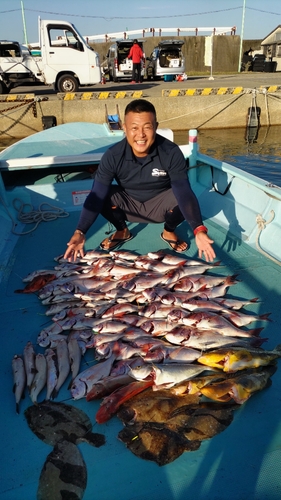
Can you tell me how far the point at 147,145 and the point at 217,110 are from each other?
542 inches

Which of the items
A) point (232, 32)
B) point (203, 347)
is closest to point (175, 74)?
point (232, 32)

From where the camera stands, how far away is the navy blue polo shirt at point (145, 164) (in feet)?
13.1

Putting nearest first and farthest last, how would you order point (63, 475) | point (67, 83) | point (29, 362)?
point (63, 475) → point (29, 362) → point (67, 83)

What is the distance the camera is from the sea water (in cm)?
1225

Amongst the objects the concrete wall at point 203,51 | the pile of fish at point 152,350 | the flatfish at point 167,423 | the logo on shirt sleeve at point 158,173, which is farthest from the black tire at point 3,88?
the concrete wall at point 203,51

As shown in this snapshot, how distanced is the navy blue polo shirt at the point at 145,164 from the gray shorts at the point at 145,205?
23 centimetres

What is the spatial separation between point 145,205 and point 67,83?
14764mm

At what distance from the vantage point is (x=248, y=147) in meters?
14.4

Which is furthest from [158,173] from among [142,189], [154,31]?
[154,31]

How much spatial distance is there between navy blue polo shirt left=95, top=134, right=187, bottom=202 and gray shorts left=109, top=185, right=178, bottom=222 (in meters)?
0.23

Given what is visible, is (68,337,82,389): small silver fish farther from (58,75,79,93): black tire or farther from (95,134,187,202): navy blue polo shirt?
(58,75,79,93): black tire

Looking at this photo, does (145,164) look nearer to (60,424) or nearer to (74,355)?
(74,355)

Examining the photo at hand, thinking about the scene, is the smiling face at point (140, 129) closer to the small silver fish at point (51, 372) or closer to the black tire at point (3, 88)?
the small silver fish at point (51, 372)

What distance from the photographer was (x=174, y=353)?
2750mm
